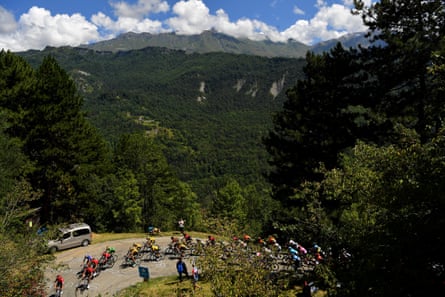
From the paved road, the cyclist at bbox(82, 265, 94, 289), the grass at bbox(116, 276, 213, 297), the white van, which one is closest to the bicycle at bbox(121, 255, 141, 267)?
the paved road

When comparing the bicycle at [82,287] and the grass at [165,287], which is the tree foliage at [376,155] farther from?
the bicycle at [82,287]

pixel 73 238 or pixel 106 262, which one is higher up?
pixel 106 262

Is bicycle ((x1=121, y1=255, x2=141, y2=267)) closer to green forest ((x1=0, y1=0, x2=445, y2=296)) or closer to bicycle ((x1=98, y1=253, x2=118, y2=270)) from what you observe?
bicycle ((x1=98, y1=253, x2=118, y2=270))

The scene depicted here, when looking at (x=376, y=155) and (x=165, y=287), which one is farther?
(x=165, y=287)

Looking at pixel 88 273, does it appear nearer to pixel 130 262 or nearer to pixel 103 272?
pixel 103 272

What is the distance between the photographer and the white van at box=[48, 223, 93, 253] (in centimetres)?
2540

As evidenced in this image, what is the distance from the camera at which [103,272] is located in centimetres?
2152

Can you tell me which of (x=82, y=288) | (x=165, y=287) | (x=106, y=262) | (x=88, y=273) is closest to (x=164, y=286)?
(x=165, y=287)

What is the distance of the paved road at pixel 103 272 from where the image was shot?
19.0 m

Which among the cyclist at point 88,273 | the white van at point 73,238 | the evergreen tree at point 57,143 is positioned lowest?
the white van at point 73,238

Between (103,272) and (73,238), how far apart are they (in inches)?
249

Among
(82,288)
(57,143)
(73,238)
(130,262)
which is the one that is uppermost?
(57,143)

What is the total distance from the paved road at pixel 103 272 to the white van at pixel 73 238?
0.44m

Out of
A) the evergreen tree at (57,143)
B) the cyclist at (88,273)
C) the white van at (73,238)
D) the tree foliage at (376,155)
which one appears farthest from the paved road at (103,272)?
the tree foliage at (376,155)
